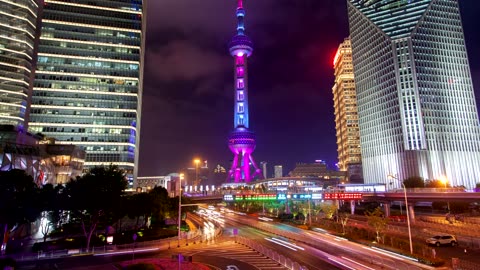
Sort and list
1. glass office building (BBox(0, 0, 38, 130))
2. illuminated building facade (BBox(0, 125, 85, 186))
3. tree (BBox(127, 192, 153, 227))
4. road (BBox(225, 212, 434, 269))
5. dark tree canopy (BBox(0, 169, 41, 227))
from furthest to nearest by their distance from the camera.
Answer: glass office building (BBox(0, 0, 38, 130)) < illuminated building facade (BBox(0, 125, 85, 186)) < tree (BBox(127, 192, 153, 227)) < dark tree canopy (BBox(0, 169, 41, 227)) < road (BBox(225, 212, 434, 269))

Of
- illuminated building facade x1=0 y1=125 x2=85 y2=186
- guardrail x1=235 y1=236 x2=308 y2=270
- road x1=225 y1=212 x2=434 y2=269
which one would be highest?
illuminated building facade x1=0 y1=125 x2=85 y2=186

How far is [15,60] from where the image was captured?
12044 cm

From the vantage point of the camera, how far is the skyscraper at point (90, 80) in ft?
465

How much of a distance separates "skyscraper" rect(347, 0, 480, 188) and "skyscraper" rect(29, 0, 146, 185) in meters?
122

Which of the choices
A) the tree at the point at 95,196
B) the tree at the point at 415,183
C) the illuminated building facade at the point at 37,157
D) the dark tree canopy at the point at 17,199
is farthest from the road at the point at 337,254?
the tree at the point at 415,183

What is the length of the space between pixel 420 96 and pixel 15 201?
160 m

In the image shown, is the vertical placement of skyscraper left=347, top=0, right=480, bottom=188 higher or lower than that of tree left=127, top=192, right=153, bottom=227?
higher

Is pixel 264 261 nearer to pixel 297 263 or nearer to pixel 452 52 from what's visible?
pixel 297 263

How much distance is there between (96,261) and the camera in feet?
136

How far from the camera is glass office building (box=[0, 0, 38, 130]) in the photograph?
118 meters

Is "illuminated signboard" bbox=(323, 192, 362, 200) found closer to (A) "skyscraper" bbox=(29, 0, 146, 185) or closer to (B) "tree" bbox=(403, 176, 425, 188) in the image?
(B) "tree" bbox=(403, 176, 425, 188)

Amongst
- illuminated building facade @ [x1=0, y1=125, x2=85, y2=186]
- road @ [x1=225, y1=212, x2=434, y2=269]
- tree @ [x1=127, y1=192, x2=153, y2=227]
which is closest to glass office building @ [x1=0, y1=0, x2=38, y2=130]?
illuminated building facade @ [x1=0, y1=125, x2=85, y2=186]

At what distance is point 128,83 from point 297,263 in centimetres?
13317

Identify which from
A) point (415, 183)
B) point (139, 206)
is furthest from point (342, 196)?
point (415, 183)
